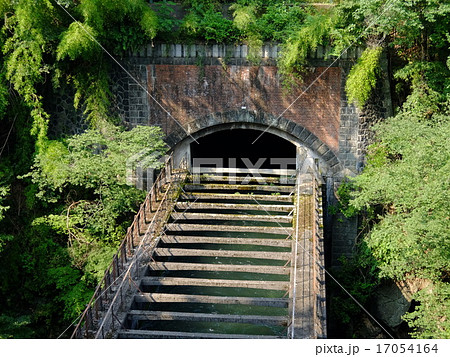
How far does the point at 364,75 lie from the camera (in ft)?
43.2

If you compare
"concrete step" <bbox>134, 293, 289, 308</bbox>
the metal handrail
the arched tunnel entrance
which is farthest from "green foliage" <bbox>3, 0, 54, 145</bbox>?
the arched tunnel entrance

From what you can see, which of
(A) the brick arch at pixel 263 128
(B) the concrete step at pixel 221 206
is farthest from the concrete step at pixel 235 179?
(A) the brick arch at pixel 263 128

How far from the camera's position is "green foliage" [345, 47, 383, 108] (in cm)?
1320

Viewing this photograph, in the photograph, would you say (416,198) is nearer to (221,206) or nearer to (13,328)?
(221,206)

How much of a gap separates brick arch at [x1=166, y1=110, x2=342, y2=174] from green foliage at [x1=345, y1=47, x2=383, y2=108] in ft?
5.39

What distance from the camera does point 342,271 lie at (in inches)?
569

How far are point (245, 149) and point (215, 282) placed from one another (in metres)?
9.52

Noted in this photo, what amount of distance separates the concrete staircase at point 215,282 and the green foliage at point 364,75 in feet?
9.91

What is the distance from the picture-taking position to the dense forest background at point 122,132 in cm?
1235

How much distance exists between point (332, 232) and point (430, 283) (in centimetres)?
Answer: 313

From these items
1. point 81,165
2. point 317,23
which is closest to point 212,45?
point 317,23

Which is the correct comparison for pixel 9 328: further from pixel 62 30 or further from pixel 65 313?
pixel 62 30

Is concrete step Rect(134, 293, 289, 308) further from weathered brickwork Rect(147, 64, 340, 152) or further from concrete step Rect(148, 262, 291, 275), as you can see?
weathered brickwork Rect(147, 64, 340, 152)

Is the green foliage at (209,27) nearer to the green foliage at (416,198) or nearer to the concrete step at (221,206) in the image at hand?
the concrete step at (221,206)
